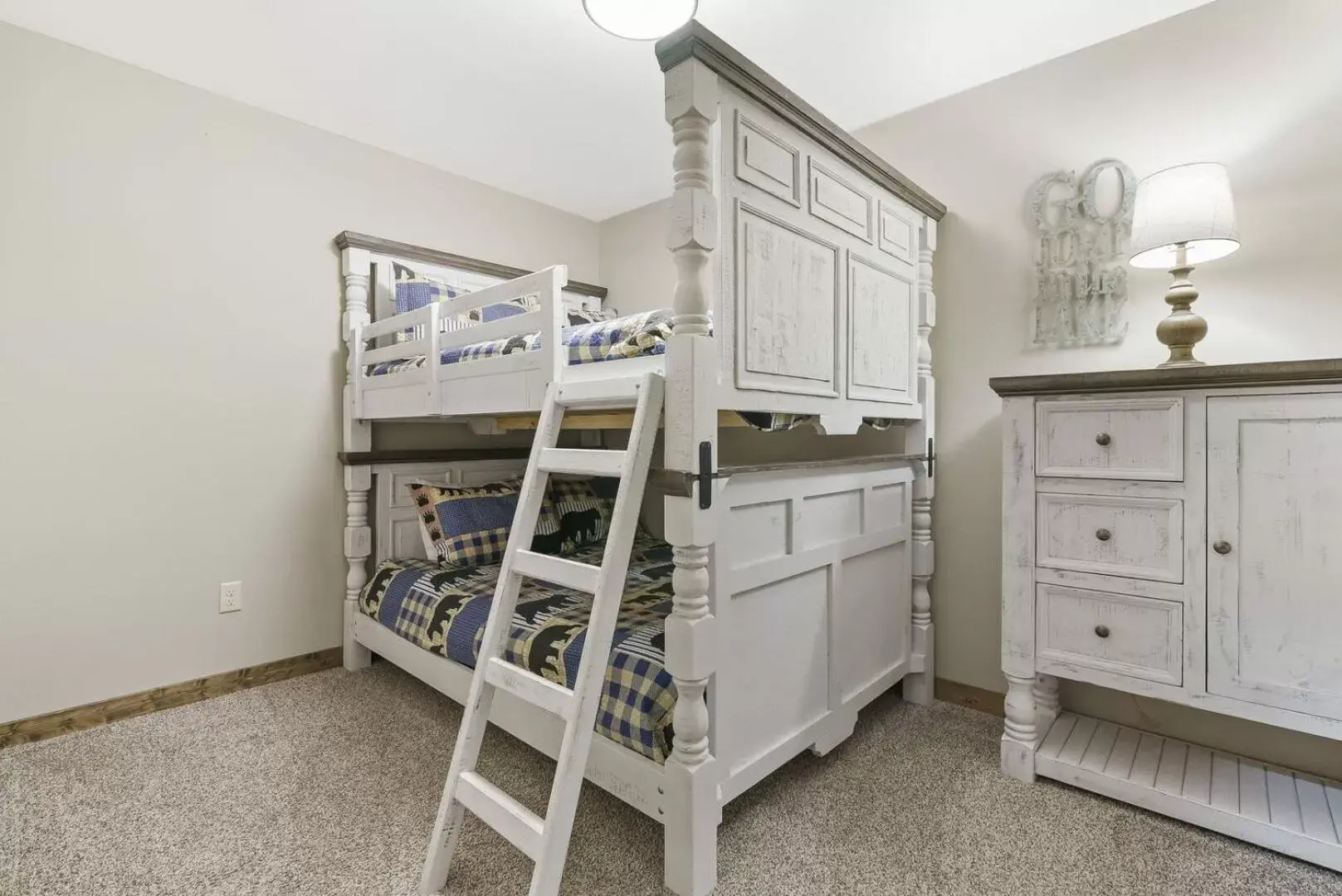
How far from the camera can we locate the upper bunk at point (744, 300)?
134 cm

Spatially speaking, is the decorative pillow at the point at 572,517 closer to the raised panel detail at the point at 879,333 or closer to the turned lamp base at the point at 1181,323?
the raised panel detail at the point at 879,333

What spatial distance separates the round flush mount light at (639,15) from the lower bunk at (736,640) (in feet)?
4.34

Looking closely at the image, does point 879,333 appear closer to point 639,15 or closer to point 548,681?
point 639,15

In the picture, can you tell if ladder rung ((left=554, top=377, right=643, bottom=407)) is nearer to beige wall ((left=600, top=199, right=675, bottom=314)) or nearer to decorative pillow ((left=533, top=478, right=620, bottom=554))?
decorative pillow ((left=533, top=478, right=620, bottom=554))

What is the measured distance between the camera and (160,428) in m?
2.29

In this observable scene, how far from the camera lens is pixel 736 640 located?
1.50m

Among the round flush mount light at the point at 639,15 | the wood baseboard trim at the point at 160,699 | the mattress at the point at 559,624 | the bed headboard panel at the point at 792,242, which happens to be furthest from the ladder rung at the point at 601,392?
the wood baseboard trim at the point at 160,699

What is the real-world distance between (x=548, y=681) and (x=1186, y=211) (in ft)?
6.69

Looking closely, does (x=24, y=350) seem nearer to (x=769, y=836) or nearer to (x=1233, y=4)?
(x=769, y=836)

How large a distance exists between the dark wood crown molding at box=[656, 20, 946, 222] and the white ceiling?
45cm

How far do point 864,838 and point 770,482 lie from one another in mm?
910

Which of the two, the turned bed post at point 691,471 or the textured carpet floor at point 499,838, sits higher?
the turned bed post at point 691,471

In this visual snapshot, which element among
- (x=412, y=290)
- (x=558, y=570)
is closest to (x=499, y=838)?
(x=558, y=570)

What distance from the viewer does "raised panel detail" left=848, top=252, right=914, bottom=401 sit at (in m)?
1.89
